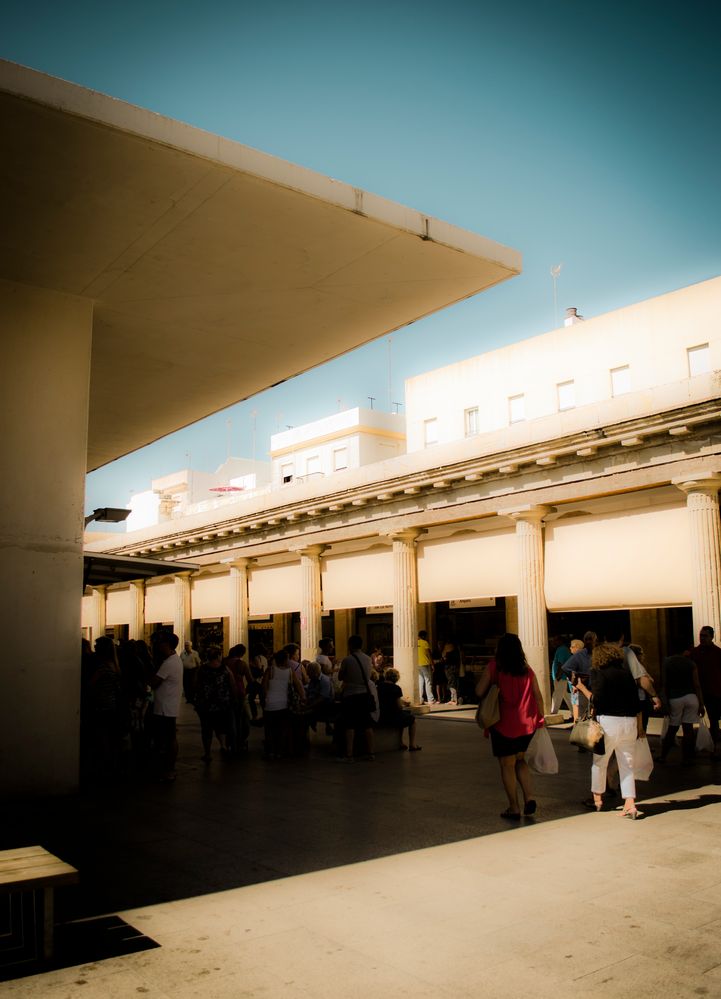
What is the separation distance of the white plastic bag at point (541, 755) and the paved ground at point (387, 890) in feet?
1.46

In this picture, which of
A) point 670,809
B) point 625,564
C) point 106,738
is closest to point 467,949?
point 670,809

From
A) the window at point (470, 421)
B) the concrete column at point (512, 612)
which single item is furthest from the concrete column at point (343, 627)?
the window at point (470, 421)

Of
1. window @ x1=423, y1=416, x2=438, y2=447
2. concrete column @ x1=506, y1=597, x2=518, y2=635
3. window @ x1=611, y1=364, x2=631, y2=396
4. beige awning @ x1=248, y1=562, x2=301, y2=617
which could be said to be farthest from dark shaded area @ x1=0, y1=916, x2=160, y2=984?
window @ x1=423, y1=416, x2=438, y2=447

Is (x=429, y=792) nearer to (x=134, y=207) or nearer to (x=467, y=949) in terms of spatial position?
(x=467, y=949)

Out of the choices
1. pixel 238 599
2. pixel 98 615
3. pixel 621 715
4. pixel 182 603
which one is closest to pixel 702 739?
pixel 621 715

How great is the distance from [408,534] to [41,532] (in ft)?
43.6

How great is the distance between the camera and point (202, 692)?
1204 centimetres

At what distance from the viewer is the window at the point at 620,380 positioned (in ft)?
96.6

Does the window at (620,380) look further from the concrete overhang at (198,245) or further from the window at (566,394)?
the concrete overhang at (198,245)

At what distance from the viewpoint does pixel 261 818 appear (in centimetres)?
794

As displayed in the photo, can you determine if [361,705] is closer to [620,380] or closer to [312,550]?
[312,550]

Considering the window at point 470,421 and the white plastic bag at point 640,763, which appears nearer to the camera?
the white plastic bag at point 640,763

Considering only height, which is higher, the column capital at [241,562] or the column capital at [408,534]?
the column capital at [408,534]

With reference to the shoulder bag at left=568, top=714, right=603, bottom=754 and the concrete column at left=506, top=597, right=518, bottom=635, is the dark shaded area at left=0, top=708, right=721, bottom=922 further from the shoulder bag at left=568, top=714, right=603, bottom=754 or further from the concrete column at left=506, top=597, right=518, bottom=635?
the concrete column at left=506, top=597, right=518, bottom=635
